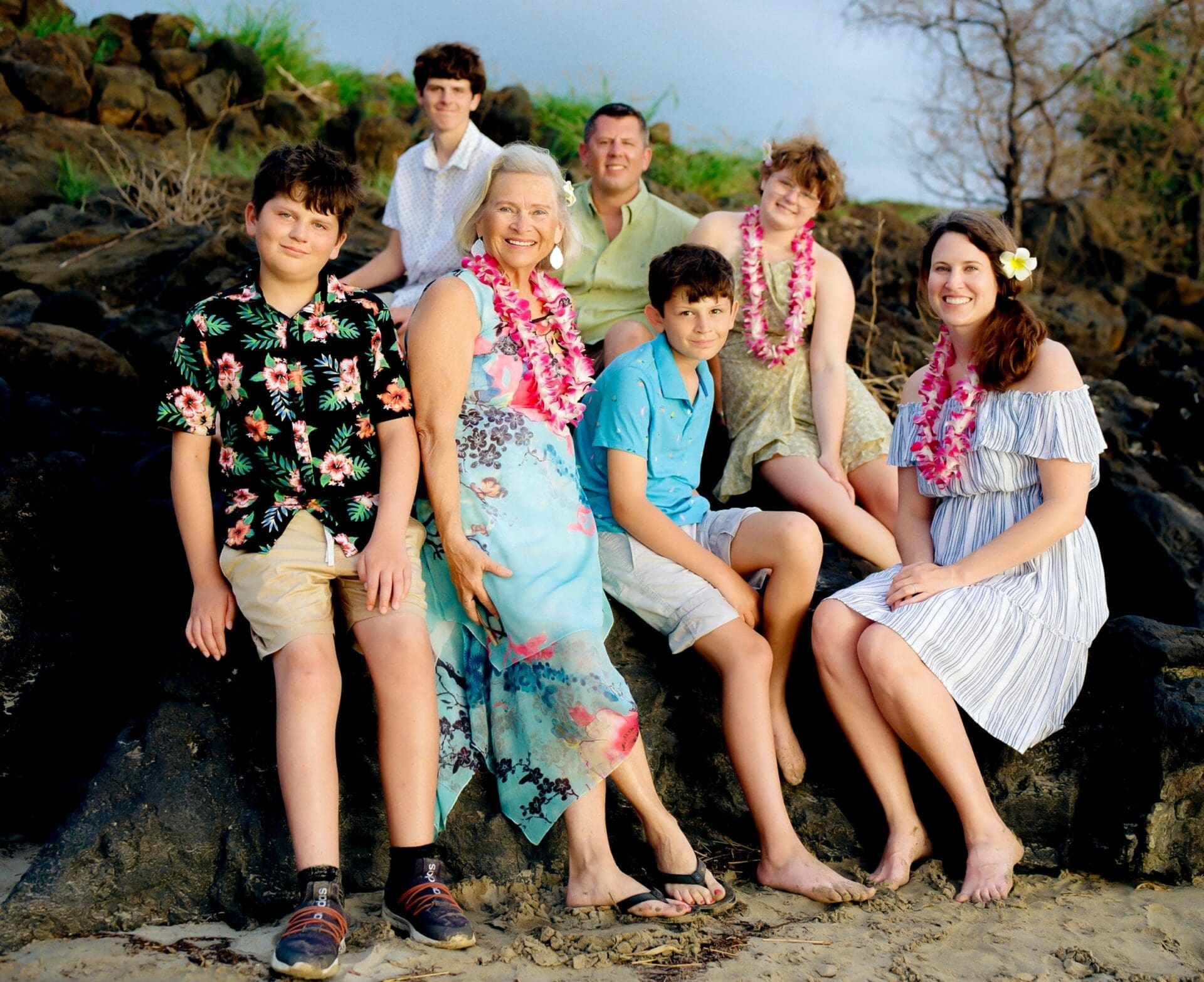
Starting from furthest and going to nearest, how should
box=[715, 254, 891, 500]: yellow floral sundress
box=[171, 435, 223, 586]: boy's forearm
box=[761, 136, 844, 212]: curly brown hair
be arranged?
box=[715, 254, 891, 500]: yellow floral sundress < box=[761, 136, 844, 212]: curly brown hair < box=[171, 435, 223, 586]: boy's forearm

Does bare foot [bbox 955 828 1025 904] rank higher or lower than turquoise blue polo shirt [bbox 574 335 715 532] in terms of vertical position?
lower

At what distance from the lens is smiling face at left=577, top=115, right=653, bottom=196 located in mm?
5199

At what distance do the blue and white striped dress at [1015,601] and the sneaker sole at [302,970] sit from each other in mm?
1846

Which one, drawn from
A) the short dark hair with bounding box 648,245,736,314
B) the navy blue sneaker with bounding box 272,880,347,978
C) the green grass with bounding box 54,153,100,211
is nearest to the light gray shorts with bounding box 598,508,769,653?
the short dark hair with bounding box 648,245,736,314

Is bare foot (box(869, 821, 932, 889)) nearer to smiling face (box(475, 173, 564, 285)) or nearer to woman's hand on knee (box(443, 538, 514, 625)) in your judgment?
woman's hand on knee (box(443, 538, 514, 625))

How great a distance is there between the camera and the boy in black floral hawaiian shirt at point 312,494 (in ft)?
10.4

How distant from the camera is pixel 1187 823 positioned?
3715mm

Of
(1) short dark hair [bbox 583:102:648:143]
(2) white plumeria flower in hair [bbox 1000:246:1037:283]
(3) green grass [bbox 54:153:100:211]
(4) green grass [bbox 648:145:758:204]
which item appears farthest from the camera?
(4) green grass [bbox 648:145:758:204]

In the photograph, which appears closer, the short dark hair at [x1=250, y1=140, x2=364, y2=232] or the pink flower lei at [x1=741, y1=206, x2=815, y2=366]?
the short dark hair at [x1=250, y1=140, x2=364, y2=232]

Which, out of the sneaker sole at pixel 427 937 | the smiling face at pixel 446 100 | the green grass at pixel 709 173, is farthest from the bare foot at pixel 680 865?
the green grass at pixel 709 173

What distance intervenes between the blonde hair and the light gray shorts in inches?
40.9

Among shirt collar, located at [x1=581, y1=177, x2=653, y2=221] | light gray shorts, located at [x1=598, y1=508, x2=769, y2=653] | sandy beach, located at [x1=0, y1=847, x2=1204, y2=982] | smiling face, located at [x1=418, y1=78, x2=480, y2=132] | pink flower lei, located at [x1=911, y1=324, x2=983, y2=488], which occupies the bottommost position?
sandy beach, located at [x1=0, y1=847, x2=1204, y2=982]

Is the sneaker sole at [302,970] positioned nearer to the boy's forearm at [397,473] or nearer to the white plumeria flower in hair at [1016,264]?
the boy's forearm at [397,473]

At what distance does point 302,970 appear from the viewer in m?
2.82
